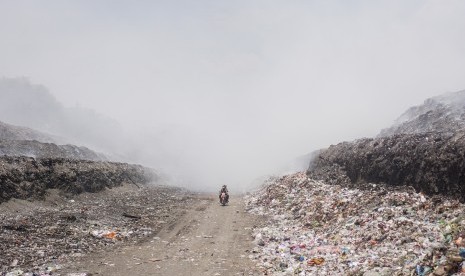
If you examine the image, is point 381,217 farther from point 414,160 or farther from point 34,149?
point 34,149

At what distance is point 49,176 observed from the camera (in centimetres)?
2119

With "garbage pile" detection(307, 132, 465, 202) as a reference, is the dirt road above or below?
below

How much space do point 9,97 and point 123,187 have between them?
98268 mm

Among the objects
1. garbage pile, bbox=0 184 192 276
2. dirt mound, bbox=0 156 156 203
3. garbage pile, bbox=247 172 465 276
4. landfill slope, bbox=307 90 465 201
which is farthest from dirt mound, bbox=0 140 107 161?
landfill slope, bbox=307 90 465 201

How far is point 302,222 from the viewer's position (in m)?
14.8

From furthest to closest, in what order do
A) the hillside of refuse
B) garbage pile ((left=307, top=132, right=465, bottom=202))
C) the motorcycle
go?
1. the motorcycle
2. garbage pile ((left=307, top=132, right=465, bottom=202))
3. the hillside of refuse

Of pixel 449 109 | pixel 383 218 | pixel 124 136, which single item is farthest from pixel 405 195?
pixel 124 136

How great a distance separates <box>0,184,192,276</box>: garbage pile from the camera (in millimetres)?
10195

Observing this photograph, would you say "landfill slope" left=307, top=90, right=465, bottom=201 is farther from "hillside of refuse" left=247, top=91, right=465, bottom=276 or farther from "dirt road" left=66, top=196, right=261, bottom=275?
"dirt road" left=66, top=196, right=261, bottom=275

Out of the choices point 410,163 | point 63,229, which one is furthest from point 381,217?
point 63,229

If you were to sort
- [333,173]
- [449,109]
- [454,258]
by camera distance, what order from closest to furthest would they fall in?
[454,258] → [333,173] → [449,109]

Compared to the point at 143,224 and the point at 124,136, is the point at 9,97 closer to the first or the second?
the point at 124,136

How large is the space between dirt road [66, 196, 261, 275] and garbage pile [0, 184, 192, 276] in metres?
0.73

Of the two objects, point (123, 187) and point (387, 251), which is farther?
point (123, 187)
